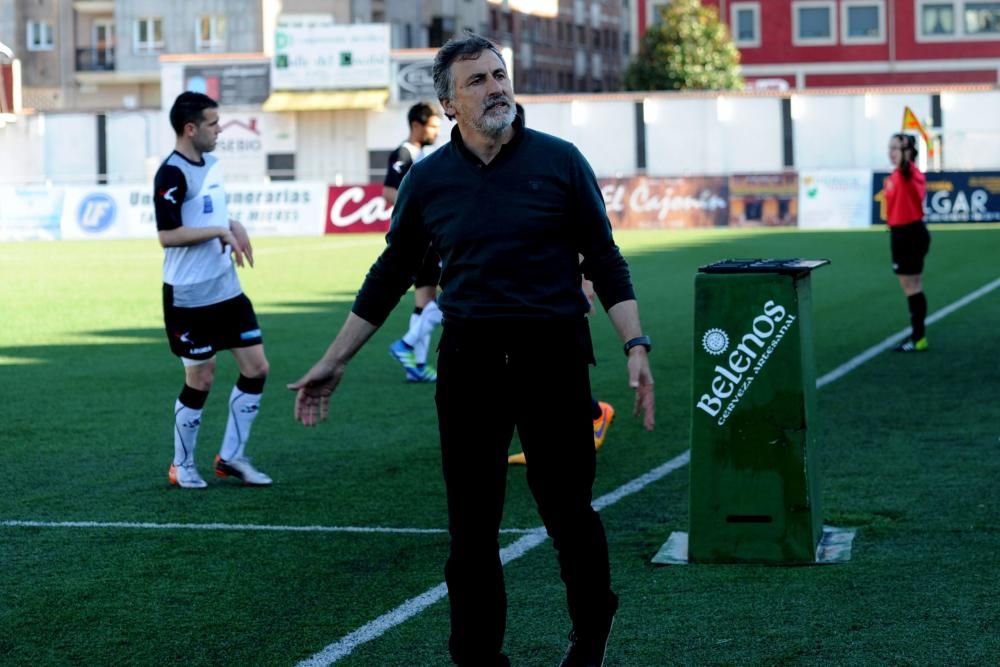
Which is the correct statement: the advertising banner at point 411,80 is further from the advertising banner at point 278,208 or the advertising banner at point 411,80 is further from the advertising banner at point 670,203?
the advertising banner at point 670,203

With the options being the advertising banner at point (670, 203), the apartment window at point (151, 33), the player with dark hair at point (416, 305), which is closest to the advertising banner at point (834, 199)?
the advertising banner at point (670, 203)

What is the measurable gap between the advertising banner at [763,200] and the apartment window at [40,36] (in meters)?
49.8

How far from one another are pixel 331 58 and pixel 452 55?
6135 cm

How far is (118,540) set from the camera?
8.47 m

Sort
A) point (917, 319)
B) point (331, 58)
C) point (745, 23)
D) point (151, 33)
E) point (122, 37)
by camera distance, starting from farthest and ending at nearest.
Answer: point (745, 23) → point (151, 33) → point (122, 37) → point (331, 58) → point (917, 319)

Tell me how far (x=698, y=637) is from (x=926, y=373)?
891cm

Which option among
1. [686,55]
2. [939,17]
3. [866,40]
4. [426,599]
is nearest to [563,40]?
[866,40]

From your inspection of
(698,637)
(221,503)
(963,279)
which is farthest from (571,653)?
(963,279)

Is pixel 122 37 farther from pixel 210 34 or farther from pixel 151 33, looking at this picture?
pixel 210 34

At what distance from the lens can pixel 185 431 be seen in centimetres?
980

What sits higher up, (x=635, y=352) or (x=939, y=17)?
(x=939, y=17)

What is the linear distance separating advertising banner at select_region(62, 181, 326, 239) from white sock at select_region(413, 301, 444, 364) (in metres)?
28.1

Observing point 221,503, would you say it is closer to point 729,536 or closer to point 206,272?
point 206,272

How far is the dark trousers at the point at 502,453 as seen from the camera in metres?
5.54
